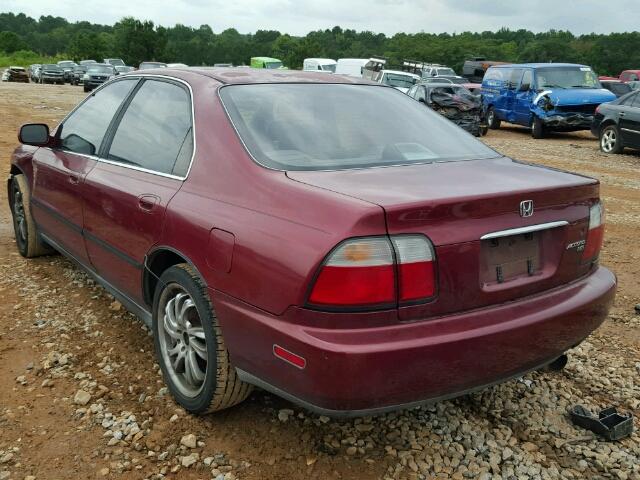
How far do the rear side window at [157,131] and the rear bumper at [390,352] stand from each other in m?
0.86

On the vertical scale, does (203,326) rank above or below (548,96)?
below

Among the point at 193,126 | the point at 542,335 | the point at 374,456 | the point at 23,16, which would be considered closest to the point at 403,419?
the point at 374,456

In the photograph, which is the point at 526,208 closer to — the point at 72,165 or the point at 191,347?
the point at 191,347

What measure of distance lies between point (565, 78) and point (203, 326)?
16890 millimetres

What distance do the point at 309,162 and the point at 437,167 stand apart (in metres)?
0.57

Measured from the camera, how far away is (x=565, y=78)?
17.1m

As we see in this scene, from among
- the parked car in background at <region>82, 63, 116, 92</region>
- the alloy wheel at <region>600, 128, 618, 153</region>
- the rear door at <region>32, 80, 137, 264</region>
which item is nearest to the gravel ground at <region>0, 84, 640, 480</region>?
the rear door at <region>32, 80, 137, 264</region>

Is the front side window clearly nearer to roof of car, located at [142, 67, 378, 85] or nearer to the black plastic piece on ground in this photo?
roof of car, located at [142, 67, 378, 85]

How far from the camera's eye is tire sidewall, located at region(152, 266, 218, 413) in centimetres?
259

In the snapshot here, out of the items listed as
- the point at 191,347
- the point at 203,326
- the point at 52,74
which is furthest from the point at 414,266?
the point at 52,74

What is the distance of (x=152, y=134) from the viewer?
3.28 metres

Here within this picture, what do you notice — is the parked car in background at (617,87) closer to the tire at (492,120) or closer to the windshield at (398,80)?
the tire at (492,120)

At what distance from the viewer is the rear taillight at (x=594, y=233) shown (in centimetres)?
272

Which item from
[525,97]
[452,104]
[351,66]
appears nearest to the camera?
[452,104]
